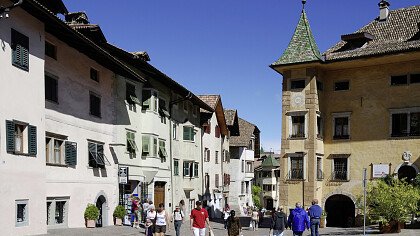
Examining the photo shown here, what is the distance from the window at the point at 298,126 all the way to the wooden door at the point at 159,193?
10.1 meters

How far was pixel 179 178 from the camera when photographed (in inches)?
1704

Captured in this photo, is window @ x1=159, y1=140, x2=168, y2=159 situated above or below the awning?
above

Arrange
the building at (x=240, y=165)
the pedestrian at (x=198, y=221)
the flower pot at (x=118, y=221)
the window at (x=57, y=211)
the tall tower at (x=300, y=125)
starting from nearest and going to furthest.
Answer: the pedestrian at (x=198, y=221)
the window at (x=57, y=211)
the flower pot at (x=118, y=221)
the tall tower at (x=300, y=125)
the building at (x=240, y=165)

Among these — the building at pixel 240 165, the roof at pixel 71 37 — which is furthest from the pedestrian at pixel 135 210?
the building at pixel 240 165

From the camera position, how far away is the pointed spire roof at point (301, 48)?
4017 centimetres

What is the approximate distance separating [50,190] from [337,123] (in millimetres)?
23600

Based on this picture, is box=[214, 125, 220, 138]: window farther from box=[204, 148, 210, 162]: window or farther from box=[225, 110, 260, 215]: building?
box=[225, 110, 260, 215]: building

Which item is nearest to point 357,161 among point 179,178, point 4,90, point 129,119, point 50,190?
point 179,178

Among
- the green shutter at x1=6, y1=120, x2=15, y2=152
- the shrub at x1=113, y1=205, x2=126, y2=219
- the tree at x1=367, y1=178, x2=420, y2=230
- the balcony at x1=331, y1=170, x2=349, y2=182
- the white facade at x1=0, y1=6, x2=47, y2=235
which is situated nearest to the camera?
the white facade at x1=0, y1=6, x2=47, y2=235

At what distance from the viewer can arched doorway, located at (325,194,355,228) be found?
4065cm

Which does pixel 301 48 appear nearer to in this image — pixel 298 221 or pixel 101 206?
pixel 101 206

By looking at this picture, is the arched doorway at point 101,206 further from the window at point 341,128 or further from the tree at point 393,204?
the window at point 341,128

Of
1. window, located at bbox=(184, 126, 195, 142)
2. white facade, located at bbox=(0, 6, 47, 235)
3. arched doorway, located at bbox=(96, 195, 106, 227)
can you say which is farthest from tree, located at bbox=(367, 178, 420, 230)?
window, located at bbox=(184, 126, 195, 142)

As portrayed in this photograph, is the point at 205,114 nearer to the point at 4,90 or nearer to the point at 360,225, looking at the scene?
the point at 360,225
